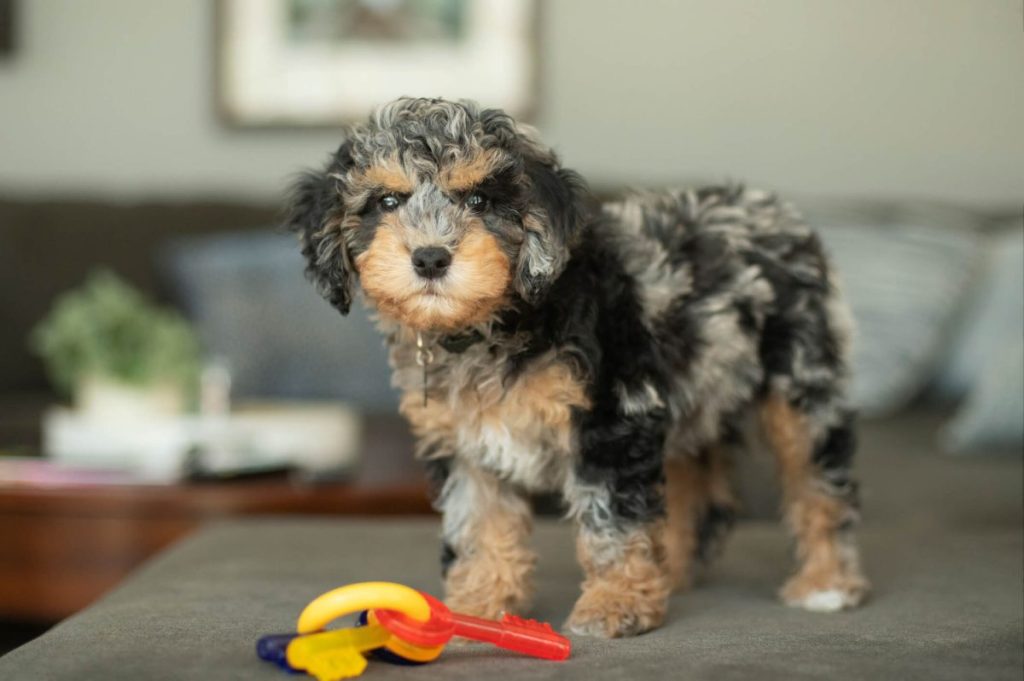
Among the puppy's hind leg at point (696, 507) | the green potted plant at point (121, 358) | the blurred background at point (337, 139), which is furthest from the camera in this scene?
the blurred background at point (337, 139)

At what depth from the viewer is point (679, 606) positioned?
85.9 inches

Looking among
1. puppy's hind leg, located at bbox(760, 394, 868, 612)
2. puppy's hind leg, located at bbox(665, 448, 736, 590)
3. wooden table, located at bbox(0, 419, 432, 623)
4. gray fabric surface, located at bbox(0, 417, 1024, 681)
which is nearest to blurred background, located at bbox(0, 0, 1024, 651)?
wooden table, located at bbox(0, 419, 432, 623)

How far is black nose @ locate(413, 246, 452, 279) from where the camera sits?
70.5 inches

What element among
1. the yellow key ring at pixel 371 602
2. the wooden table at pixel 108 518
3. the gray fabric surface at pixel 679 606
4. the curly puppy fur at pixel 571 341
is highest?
the curly puppy fur at pixel 571 341

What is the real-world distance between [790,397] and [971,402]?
1.62m

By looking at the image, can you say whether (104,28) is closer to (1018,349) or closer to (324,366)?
(324,366)

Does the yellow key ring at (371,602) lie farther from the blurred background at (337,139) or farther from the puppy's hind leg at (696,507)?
the blurred background at (337,139)

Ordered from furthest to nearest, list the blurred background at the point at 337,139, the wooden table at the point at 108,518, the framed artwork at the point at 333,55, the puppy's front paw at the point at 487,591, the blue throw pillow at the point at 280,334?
the framed artwork at the point at 333,55 < the blue throw pillow at the point at 280,334 < the blurred background at the point at 337,139 < the wooden table at the point at 108,518 < the puppy's front paw at the point at 487,591

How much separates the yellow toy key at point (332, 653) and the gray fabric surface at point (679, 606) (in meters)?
0.03

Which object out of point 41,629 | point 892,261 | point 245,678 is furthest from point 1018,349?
point 41,629

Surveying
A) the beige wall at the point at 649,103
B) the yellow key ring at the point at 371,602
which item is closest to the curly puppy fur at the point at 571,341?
the yellow key ring at the point at 371,602

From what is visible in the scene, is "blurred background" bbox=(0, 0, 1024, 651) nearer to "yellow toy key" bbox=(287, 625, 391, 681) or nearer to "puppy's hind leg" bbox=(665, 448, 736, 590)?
"puppy's hind leg" bbox=(665, 448, 736, 590)

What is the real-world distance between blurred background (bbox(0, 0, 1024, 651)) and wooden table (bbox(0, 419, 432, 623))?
0.24 m

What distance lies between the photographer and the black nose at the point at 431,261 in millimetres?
1790
